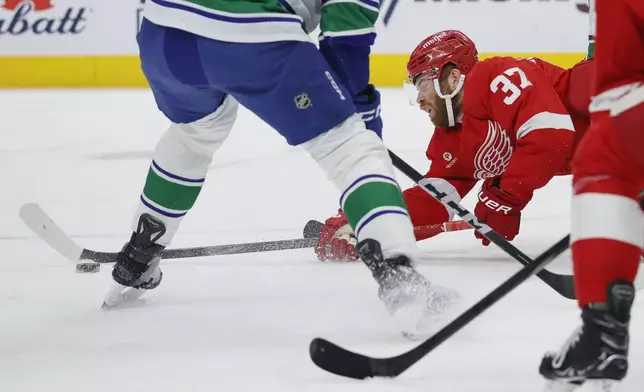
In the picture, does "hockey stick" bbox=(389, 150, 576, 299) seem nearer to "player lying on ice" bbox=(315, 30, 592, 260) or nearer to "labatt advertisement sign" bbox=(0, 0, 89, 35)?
"player lying on ice" bbox=(315, 30, 592, 260)

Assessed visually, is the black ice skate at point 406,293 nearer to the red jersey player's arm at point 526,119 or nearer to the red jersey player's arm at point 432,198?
the red jersey player's arm at point 526,119

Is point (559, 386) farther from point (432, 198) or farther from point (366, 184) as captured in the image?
point (432, 198)

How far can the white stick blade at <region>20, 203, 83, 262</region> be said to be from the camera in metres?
Answer: 2.19

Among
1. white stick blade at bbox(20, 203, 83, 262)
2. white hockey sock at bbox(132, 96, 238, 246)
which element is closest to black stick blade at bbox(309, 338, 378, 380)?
white hockey sock at bbox(132, 96, 238, 246)

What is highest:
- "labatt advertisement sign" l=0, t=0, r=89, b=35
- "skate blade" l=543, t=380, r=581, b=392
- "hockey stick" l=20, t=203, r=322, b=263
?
"skate blade" l=543, t=380, r=581, b=392

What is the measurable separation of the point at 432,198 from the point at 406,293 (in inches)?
36.7

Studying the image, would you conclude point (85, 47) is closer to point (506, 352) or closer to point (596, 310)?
point (506, 352)

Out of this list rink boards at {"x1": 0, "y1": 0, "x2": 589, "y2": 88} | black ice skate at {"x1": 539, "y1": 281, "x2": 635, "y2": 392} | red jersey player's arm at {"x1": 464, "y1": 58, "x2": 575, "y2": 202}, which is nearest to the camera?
black ice skate at {"x1": 539, "y1": 281, "x2": 635, "y2": 392}

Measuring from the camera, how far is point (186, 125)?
1950 millimetres

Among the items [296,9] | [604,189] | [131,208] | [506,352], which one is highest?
[604,189]

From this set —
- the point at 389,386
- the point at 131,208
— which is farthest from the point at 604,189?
the point at 131,208

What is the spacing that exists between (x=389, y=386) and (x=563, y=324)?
48 centimetres

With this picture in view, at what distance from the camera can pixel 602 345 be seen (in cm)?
112

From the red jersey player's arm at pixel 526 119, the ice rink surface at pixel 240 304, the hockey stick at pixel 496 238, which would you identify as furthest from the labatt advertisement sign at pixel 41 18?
the hockey stick at pixel 496 238
